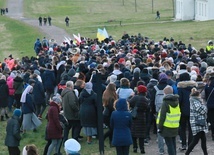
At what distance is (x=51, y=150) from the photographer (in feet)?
64.2

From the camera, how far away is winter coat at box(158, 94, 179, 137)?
17.6 m

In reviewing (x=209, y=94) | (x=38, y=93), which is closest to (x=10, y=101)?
(x=38, y=93)

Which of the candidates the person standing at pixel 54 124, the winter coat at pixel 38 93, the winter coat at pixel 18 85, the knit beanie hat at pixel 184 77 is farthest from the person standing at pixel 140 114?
the winter coat at pixel 18 85

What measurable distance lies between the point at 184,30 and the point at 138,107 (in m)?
52.6

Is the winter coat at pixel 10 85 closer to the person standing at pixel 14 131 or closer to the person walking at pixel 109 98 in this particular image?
the person standing at pixel 14 131

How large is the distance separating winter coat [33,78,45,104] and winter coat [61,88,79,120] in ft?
12.9

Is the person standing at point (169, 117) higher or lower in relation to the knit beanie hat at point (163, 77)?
lower

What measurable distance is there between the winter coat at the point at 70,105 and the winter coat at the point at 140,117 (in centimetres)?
217

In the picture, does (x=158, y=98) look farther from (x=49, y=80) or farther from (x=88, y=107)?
(x=49, y=80)

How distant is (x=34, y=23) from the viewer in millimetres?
91562

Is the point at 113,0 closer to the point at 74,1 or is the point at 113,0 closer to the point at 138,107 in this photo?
the point at 74,1

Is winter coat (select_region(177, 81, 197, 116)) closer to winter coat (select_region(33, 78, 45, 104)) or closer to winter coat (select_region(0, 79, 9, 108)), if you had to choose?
winter coat (select_region(33, 78, 45, 104))

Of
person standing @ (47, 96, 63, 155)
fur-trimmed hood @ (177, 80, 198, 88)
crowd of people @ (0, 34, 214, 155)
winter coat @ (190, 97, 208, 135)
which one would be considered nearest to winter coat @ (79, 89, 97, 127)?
crowd of people @ (0, 34, 214, 155)

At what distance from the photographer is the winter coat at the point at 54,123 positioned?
19.1m
